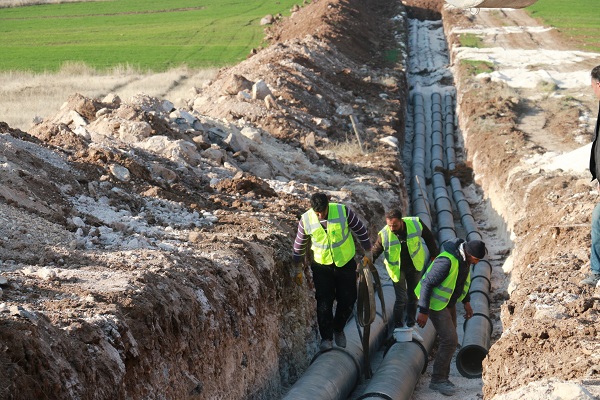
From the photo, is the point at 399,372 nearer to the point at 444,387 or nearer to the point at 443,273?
the point at 444,387

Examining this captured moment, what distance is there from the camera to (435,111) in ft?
88.1

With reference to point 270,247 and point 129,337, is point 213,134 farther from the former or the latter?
point 129,337

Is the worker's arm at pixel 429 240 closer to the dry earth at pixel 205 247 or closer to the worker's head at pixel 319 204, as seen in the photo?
the dry earth at pixel 205 247

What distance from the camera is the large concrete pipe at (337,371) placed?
8602 mm

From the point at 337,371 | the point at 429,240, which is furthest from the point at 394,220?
the point at 337,371

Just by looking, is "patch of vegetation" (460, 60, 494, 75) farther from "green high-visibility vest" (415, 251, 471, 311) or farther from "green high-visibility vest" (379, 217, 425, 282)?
"green high-visibility vest" (415, 251, 471, 311)

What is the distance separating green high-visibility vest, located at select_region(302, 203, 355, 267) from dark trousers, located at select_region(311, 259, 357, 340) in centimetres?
13

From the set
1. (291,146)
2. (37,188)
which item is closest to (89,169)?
(37,188)

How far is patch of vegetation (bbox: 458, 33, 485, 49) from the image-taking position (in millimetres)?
35088

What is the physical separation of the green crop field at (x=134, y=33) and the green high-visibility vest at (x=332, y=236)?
2462cm

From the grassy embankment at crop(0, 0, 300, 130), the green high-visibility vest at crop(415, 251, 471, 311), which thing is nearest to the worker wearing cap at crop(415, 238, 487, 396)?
the green high-visibility vest at crop(415, 251, 471, 311)

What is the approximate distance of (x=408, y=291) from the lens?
10.1 metres

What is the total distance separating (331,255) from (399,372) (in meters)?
1.51

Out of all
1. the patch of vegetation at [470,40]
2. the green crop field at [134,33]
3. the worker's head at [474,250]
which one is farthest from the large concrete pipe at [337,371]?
the patch of vegetation at [470,40]
